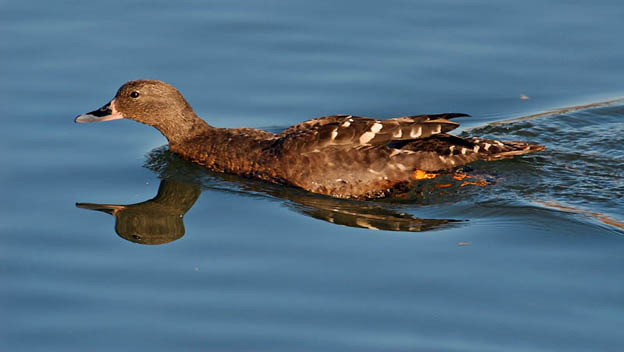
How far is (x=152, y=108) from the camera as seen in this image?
9.98 m

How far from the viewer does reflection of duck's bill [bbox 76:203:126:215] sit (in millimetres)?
8808

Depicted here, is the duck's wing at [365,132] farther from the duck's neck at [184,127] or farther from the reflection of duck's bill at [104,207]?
the reflection of duck's bill at [104,207]

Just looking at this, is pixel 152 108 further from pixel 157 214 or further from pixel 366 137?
pixel 366 137

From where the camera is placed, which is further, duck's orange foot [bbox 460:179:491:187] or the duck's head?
the duck's head

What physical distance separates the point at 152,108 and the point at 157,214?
5.18 ft

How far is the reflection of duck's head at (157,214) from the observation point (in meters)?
8.30

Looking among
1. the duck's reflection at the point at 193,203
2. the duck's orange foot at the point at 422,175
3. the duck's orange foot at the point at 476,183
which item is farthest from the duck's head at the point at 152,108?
the duck's orange foot at the point at 476,183

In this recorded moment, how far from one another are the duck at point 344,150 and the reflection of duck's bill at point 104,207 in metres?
1.19

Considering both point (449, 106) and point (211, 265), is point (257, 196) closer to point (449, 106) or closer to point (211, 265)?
point (211, 265)

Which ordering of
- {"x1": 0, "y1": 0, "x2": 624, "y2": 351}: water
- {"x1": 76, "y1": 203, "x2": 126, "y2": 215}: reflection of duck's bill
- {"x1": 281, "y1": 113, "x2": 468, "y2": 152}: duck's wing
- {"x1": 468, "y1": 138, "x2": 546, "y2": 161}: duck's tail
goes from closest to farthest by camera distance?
{"x1": 0, "y1": 0, "x2": 624, "y2": 351}: water → {"x1": 76, "y1": 203, "x2": 126, "y2": 215}: reflection of duck's bill → {"x1": 281, "y1": 113, "x2": 468, "y2": 152}: duck's wing → {"x1": 468, "y1": 138, "x2": 546, "y2": 161}: duck's tail

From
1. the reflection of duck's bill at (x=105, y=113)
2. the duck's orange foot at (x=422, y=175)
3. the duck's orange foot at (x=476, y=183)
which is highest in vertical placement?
the reflection of duck's bill at (x=105, y=113)

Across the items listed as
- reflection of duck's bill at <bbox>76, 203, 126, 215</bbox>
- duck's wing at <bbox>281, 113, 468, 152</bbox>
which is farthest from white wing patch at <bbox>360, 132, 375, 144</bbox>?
reflection of duck's bill at <bbox>76, 203, 126, 215</bbox>

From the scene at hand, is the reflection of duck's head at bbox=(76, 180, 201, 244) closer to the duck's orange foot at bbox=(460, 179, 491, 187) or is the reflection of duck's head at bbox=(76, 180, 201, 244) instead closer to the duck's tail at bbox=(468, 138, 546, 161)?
the duck's orange foot at bbox=(460, 179, 491, 187)

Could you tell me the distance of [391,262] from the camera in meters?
7.58
